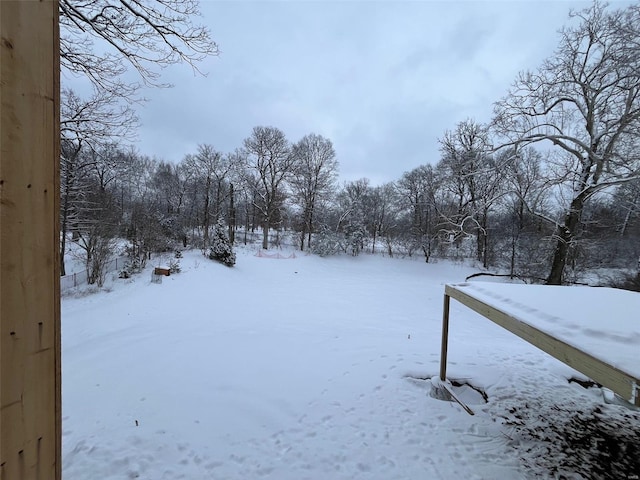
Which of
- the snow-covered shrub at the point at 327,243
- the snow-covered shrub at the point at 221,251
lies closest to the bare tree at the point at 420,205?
the snow-covered shrub at the point at 327,243

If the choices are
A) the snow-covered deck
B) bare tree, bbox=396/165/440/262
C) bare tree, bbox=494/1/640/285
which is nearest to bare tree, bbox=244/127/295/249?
bare tree, bbox=396/165/440/262

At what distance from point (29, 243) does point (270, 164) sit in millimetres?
22959

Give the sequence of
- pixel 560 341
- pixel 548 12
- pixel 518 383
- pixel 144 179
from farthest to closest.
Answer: pixel 144 179 < pixel 548 12 < pixel 518 383 < pixel 560 341

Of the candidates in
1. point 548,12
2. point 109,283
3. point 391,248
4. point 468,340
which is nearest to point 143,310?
point 109,283

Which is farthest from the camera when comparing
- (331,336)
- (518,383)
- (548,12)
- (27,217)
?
(548,12)

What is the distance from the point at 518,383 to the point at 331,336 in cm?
307

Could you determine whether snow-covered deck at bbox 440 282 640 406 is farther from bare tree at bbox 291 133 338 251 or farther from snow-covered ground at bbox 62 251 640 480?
bare tree at bbox 291 133 338 251

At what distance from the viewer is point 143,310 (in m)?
7.18

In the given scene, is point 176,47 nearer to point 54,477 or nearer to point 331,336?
point 54,477

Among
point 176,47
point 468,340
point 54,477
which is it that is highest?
point 176,47

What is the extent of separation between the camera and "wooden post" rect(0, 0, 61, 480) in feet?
2.35

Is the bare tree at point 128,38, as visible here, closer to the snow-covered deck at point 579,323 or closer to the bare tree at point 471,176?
the snow-covered deck at point 579,323

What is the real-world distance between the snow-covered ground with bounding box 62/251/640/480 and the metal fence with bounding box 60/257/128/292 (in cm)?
336

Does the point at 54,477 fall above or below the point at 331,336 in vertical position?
above
